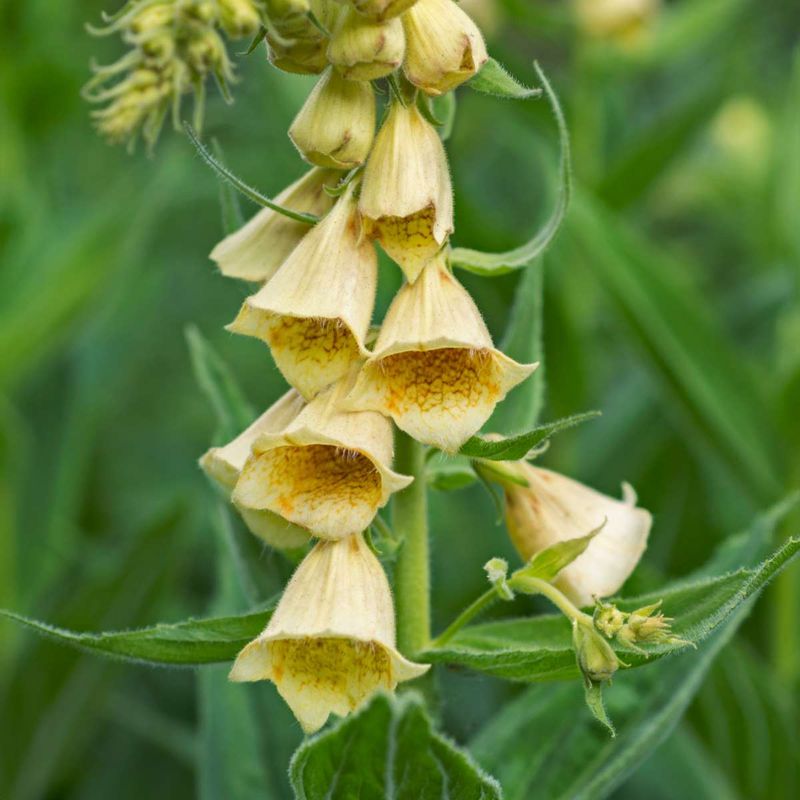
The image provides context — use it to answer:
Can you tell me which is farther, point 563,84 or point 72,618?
point 563,84

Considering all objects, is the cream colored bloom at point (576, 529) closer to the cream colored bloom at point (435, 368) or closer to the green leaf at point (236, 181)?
the cream colored bloom at point (435, 368)

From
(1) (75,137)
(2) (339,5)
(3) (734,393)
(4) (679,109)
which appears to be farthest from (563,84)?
(2) (339,5)

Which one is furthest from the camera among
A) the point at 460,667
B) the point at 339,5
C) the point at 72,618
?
the point at 72,618

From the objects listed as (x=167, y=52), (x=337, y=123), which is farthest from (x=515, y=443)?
(x=167, y=52)

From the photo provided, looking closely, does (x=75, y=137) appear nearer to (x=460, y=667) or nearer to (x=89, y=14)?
(x=89, y=14)

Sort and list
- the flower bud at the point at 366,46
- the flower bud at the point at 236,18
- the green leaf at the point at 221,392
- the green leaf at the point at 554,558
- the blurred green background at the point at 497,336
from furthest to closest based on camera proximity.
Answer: the blurred green background at the point at 497,336 < the green leaf at the point at 221,392 < the green leaf at the point at 554,558 < the flower bud at the point at 366,46 < the flower bud at the point at 236,18

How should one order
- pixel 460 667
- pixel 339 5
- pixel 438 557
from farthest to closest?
1. pixel 438 557
2. pixel 460 667
3. pixel 339 5

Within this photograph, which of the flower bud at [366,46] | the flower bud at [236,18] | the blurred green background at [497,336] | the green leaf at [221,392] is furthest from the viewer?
the blurred green background at [497,336]

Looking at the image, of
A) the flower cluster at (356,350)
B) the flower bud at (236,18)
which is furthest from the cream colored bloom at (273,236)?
the flower bud at (236,18)
